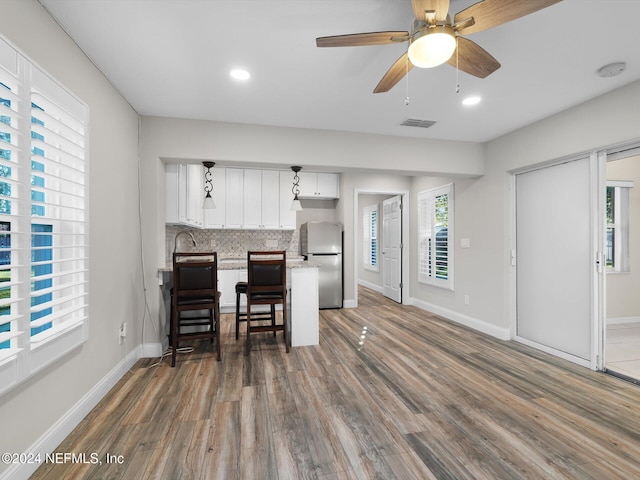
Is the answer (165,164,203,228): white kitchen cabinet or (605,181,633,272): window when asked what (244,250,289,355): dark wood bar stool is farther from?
(605,181,633,272): window

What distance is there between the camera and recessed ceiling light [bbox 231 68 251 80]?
2402mm

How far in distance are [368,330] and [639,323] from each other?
3833 mm

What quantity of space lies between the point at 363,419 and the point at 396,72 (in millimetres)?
2262

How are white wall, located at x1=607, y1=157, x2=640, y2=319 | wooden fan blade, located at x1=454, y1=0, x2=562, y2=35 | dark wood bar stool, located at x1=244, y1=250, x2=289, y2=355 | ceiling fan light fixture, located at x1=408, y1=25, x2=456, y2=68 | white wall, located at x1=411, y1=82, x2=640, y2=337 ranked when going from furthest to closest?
white wall, located at x1=607, y1=157, x2=640, y2=319 → dark wood bar stool, located at x1=244, y1=250, x2=289, y2=355 → white wall, located at x1=411, y1=82, x2=640, y2=337 → ceiling fan light fixture, located at x1=408, y1=25, x2=456, y2=68 → wooden fan blade, located at x1=454, y1=0, x2=562, y2=35

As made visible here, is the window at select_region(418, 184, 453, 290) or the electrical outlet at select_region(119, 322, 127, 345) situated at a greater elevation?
the window at select_region(418, 184, 453, 290)

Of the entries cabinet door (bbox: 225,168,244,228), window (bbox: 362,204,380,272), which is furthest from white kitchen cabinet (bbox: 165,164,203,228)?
window (bbox: 362,204,380,272)

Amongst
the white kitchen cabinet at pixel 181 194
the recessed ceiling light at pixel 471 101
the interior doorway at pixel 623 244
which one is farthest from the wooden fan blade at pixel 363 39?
the interior doorway at pixel 623 244

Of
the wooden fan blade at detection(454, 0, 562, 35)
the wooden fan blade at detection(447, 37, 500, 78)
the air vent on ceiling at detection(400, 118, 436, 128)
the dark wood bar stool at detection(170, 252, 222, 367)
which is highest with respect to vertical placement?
the air vent on ceiling at detection(400, 118, 436, 128)

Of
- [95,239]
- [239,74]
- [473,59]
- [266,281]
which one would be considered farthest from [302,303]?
[473,59]

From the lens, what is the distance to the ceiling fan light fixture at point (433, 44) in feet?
4.87

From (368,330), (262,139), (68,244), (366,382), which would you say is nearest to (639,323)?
(368,330)

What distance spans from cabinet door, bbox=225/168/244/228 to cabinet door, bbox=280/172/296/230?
2.26 ft

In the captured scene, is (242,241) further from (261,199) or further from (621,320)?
(621,320)

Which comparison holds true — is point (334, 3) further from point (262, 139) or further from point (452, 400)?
point (452, 400)
